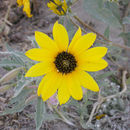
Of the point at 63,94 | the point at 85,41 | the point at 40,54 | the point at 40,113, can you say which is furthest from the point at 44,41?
the point at 40,113

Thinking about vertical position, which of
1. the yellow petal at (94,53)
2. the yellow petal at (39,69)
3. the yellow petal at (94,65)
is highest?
the yellow petal at (94,53)

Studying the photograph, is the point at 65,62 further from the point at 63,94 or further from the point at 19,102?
the point at 19,102

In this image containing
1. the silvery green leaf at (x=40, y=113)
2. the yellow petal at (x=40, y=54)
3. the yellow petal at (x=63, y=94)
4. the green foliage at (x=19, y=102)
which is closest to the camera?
the yellow petal at (x=40, y=54)

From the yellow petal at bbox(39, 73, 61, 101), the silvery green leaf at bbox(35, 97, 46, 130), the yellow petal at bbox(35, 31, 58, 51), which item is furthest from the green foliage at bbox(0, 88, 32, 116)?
the yellow petal at bbox(35, 31, 58, 51)

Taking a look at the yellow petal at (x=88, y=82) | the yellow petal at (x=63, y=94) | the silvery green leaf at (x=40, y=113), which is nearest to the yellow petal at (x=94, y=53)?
the yellow petal at (x=88, y=82)

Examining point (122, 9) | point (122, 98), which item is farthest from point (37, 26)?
point (122, 98)

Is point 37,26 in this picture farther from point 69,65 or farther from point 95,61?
point 95,61

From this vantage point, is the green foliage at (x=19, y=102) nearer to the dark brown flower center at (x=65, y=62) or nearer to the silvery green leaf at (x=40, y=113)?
the silvery green leaf at (x=40, y=113)

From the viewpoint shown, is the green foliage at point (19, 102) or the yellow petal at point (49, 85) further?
the green foliage at point (19, 102)
